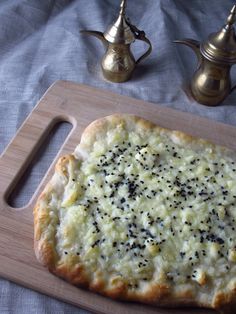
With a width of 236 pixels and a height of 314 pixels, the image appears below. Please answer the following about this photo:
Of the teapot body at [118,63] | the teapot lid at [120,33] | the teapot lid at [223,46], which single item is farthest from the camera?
the teapot body at [118,63]

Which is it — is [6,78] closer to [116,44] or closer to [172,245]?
[116,44]

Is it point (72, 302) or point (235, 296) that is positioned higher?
point (235, 296)

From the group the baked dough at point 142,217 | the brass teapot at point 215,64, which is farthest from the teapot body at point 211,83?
the baked dough at point 142,217

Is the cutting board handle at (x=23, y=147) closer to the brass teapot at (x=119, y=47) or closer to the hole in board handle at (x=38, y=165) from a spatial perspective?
the hole in board handle at (x=38, y=165)

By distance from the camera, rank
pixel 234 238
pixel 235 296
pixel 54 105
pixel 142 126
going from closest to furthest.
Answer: pixel 235 296
pixel 234 238
pixel 142 126
pixel 54 105

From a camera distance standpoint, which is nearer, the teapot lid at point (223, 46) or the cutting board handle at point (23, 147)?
the cutting board handle at point (23, 147)

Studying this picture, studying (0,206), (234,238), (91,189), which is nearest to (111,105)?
(91,189)

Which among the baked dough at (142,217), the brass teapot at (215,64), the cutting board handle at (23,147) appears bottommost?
the cutting board handle at (23,147)

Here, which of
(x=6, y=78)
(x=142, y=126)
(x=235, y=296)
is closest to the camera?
(x=235, y=296)
